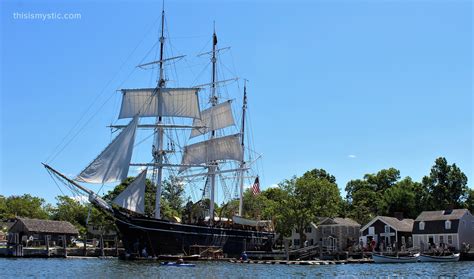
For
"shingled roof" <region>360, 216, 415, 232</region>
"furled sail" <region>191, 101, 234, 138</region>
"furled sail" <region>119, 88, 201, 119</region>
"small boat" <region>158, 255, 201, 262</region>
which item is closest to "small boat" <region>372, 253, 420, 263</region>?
"shingled roof" <region>360, 216, 415, 232</region>

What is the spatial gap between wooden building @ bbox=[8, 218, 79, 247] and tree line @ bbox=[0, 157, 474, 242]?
20.6 ft

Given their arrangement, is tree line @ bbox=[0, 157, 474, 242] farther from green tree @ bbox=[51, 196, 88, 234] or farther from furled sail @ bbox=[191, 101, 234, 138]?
furled sail @ bbox=[191, 101, 234, 138]

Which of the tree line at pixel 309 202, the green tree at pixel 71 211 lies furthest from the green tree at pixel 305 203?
the green tree at pixel 71 211

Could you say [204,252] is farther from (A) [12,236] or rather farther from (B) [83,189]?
(A) [12,236]

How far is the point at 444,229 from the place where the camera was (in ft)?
264

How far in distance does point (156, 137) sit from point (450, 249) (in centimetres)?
4113

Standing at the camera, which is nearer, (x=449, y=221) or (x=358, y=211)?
(x=449, y=221)

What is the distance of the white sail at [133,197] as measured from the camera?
6362cm

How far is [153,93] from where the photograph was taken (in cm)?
7556

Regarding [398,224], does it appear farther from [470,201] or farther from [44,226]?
[44,226]

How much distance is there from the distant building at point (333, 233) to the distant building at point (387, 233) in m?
2.64

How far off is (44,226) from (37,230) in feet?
6.19

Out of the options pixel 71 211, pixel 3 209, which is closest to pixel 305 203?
pixel 71 211

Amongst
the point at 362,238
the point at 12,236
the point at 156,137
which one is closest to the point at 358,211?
the point at 362,238
